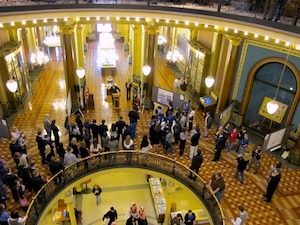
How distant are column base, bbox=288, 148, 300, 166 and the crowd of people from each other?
1422 mm

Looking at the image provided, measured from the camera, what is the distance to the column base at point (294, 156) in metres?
10.7

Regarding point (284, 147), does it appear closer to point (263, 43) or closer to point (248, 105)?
point (248, 105)

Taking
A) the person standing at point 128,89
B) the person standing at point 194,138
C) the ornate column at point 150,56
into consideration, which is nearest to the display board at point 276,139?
the person standing at point 194,138

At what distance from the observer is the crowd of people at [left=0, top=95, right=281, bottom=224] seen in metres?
8.63

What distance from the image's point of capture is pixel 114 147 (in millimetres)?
10047

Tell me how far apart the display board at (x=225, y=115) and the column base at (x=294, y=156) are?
262 cm

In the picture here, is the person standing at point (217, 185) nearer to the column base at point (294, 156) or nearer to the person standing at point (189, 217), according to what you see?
the person standing at point (189, 217)

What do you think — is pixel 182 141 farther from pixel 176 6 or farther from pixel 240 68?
pixel 176 6

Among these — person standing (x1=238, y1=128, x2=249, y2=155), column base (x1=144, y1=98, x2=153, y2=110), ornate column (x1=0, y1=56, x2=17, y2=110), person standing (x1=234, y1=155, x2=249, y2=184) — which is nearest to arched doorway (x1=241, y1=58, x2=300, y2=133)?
person standing (x1=238, y1=128, x2=249, y2=155)

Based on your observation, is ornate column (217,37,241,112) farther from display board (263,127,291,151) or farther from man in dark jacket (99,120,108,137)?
man in dark jacket (99,120,108,137)

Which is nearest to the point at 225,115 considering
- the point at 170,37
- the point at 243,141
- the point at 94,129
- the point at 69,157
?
the point at 243,141

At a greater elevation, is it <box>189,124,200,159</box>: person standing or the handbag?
<box>189,124,200,159</box>: person standing

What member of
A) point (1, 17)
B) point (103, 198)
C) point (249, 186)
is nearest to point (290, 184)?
point (249, 186)

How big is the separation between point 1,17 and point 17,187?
5361 mm
